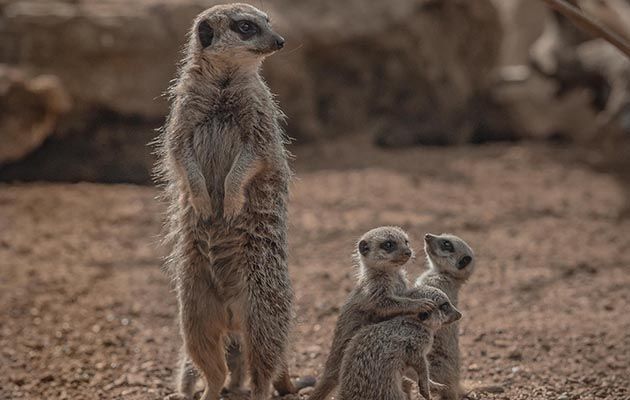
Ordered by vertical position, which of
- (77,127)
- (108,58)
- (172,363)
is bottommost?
(172,363)

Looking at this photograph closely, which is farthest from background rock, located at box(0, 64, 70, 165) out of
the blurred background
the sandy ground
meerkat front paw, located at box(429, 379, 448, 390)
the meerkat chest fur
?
meerkat front paw, located at box(429, 379, 448, 390)

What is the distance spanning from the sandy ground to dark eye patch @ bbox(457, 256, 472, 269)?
559mm

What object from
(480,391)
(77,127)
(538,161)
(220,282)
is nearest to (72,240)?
(77,127)

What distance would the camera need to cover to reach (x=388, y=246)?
3.62m

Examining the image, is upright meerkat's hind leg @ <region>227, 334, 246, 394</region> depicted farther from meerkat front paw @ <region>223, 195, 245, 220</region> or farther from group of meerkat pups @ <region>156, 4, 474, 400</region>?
meerkat front paw @ <region>223, 195, 245, 220</region>

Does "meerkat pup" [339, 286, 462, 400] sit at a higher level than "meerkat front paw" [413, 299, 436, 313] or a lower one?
lower

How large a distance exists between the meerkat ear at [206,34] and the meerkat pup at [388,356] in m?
1.41

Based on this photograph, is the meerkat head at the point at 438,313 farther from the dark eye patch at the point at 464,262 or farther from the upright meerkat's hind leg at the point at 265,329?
the upright meerkat's hind leg at the point at 265,329

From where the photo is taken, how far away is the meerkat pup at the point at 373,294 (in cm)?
357

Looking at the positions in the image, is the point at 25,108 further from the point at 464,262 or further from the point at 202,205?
the point at 464,262

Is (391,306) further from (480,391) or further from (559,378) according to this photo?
(559,378)

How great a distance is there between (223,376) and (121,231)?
340 centimetres

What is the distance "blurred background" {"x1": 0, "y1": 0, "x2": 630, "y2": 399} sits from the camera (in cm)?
468

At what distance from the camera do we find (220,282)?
3.77 meters
